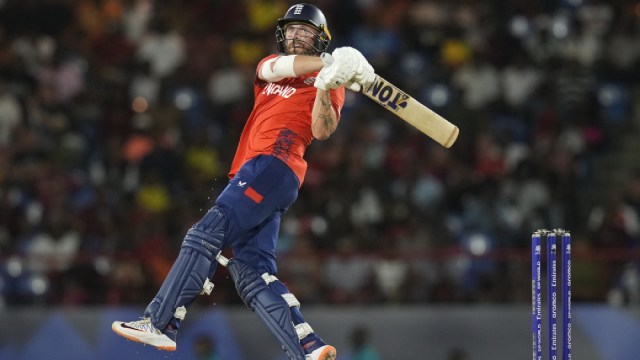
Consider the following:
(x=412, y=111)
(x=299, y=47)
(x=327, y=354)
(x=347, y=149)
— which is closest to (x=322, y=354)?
(x=327, y=354)

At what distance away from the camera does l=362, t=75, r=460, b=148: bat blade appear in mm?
7383

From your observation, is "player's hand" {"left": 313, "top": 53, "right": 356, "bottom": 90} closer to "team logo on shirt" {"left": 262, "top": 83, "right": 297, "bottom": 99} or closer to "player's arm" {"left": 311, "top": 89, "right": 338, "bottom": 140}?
"player's arm" {"left": 311, "top": 89, "right": 338, "bottom": 140}

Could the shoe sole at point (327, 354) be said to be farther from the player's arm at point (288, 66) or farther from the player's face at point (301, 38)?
the player's face at point (301, 38)

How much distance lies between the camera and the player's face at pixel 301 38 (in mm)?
7930

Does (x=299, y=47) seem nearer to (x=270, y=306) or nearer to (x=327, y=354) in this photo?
(x=270, y=306)

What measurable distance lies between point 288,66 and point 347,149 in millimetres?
7340

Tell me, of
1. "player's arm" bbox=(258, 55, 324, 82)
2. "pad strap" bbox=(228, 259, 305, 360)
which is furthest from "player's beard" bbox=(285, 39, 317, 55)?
"pad strap" bbox=(228, 259, 305, 360)

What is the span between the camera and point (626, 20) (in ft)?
53.3

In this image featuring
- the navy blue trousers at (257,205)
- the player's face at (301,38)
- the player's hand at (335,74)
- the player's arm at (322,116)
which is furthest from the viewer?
the player's face at (301,38)

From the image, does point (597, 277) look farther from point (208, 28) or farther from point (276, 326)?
point (208, 28)

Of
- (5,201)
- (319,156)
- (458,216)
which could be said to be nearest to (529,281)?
(458,216)

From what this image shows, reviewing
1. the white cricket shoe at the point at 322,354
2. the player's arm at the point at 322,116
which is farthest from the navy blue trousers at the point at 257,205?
the white cricket shoe at the point at 322,354

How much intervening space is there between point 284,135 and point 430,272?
499cm

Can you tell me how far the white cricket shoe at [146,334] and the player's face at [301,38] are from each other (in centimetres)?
215
